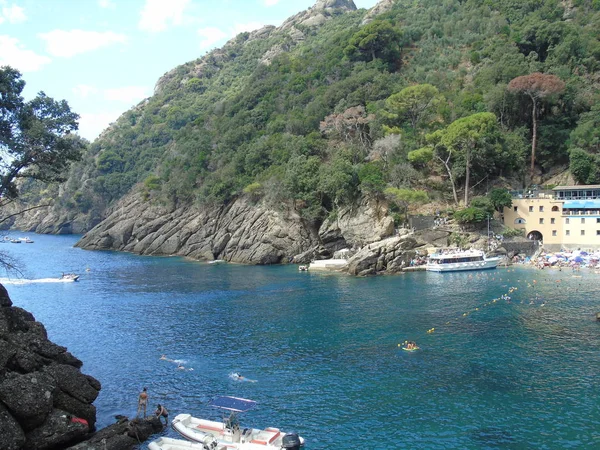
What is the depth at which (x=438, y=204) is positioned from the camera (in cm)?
8856

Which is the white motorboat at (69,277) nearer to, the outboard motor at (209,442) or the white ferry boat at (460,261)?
the white ferry boat at (460,261)

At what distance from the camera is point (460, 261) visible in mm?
74000

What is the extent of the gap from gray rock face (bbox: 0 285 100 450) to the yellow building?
2909 inches

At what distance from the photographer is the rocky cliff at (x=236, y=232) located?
281ft

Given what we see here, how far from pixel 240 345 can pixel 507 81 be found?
82.5 m

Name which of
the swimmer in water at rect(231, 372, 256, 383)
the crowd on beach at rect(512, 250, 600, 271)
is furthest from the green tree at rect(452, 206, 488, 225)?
the swimmer in water at rect(231, 372, 256, 383)

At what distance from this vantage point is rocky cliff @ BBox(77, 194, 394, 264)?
85562 millimetres

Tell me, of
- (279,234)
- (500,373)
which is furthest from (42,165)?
(279,234)

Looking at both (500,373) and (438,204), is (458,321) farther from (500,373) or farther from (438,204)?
(438,204)

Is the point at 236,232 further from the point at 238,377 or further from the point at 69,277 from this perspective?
the point at 238,377

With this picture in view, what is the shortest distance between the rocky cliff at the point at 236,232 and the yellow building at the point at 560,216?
22.6m

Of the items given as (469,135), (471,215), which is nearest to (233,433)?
(471,215)

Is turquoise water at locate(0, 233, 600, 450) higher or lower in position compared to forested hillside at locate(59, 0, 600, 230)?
lower

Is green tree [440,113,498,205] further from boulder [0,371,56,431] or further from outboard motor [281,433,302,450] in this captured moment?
boulder [0,371,56,431]
